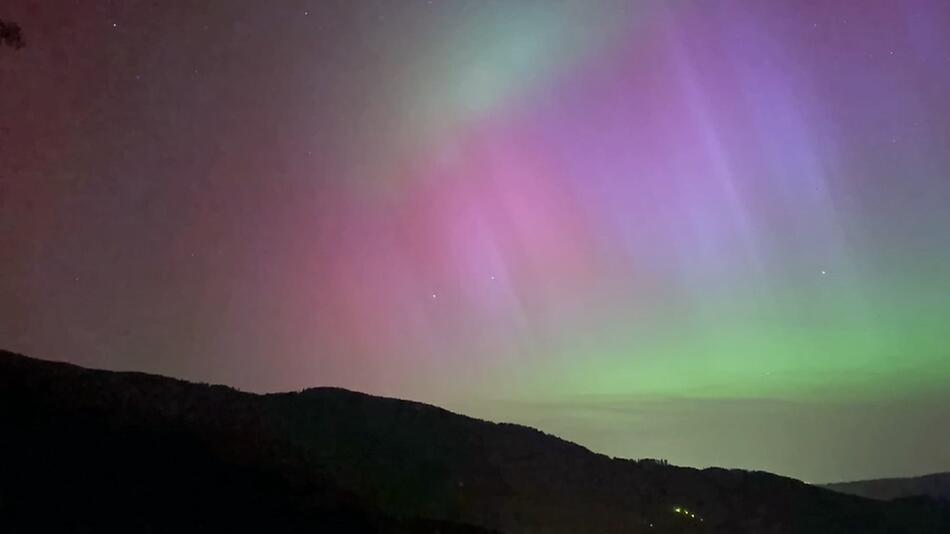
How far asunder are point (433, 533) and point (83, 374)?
12645 millimetres

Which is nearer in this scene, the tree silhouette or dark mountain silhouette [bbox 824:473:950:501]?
the tree silhouette

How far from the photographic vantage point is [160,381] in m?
26.7

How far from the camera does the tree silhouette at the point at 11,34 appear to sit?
26734 mm

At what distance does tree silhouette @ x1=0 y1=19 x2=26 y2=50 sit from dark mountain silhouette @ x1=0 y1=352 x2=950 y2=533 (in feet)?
36.5

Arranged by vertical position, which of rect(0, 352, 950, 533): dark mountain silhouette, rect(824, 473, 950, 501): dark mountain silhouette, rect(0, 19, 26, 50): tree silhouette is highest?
rect(0, 19, 26, 50): tree silhouette

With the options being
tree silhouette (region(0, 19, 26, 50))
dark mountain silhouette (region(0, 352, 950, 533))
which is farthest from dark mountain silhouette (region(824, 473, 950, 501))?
tree silhouette (region(0, 19, 26, 50))

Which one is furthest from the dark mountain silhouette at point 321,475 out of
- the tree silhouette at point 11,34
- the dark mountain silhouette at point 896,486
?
the dark mountain silhouette at point 896,486

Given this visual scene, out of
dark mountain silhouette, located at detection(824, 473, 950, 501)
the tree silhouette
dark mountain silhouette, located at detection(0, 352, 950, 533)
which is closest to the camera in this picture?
dark mountain silhouette, located at detection(0, 352, 950, 533)

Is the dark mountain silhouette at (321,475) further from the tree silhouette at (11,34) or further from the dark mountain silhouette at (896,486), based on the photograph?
the dark mountain silhouette at (896,486)

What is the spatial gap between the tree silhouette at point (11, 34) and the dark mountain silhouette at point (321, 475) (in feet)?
36.5

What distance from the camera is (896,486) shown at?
94.1 meters

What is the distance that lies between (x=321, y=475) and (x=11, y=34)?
1869cm

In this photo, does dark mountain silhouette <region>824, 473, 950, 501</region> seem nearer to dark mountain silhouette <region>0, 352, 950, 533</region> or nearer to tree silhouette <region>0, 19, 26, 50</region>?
dark mountain silhouette <region>0, 352, 950, 533</region>

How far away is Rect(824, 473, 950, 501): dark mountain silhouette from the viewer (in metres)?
87.8
